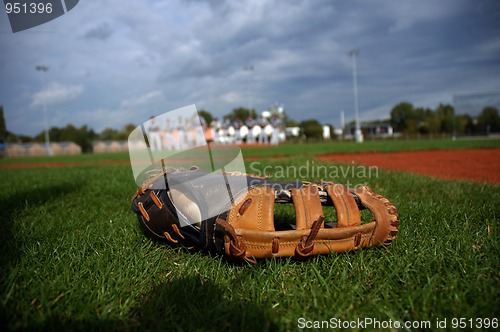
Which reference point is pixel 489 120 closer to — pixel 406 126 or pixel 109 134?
pixel 406 126

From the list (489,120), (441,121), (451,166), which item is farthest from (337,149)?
(441,121)

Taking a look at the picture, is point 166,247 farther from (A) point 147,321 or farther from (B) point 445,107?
(B) point 445,107

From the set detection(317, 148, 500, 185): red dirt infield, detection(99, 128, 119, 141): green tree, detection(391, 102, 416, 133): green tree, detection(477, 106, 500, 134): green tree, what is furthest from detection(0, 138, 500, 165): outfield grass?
detection(391, 102, 416, 133): green tree

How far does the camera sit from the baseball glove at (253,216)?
140 centimetres

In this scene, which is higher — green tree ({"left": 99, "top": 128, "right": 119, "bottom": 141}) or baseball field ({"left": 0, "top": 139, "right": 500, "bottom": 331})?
green tree ({"left": 99, "top": 128, "right": 119, "bottom": 141})

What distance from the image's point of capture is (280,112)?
6169cm

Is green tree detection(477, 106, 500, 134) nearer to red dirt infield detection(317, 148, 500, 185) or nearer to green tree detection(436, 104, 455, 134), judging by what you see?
green tree detection(436, 104, 455, 134)

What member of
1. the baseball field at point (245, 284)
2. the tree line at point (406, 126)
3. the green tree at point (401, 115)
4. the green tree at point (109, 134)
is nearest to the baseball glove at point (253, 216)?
the baseball field at point (245, 284)

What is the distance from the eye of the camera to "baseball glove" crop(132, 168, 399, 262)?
4.59 feet

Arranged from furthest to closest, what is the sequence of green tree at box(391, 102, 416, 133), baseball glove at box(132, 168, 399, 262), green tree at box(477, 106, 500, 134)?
green tree at box(391, 102, 416, 133) < green tree at box(477, 106, 500, 134) < baseball glove at box(132, 168, 399, 262)

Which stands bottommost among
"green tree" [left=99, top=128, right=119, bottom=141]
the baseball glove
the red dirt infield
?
the red dirt infield

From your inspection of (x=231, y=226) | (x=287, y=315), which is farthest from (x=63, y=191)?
(x=287, y=315)

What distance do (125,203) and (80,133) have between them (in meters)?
62.5

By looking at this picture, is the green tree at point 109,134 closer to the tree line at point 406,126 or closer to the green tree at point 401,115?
the tree line at point 406,126
